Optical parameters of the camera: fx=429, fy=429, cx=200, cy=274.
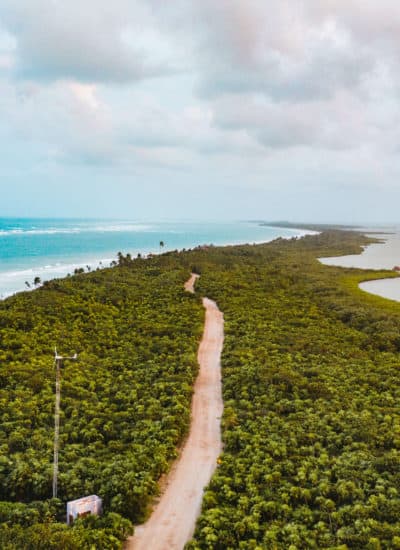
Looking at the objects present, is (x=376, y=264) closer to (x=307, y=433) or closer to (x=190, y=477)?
(x=307, y=433)

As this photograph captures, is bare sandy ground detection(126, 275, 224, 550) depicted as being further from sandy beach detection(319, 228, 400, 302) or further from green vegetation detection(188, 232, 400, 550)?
sandy beach detection(319, 228, 400, 302)

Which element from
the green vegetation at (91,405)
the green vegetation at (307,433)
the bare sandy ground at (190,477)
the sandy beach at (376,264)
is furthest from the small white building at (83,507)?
the sandy beach at (376,264)

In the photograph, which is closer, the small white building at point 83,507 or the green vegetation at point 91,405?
the small white building at point 83,507

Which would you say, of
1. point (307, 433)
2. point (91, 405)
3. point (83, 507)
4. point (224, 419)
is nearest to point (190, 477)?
point (224, 419)

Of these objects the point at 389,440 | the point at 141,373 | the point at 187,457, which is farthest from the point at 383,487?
the point at 141,373

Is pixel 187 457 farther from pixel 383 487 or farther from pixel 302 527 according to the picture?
pixel 383 487

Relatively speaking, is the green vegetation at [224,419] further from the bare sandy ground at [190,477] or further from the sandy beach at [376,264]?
the sandy beach at [376,264]

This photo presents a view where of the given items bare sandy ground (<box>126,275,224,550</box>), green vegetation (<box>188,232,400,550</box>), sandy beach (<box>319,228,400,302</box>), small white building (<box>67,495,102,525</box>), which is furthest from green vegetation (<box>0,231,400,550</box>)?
sandy beach (<box>319,228,400,302</box>)
